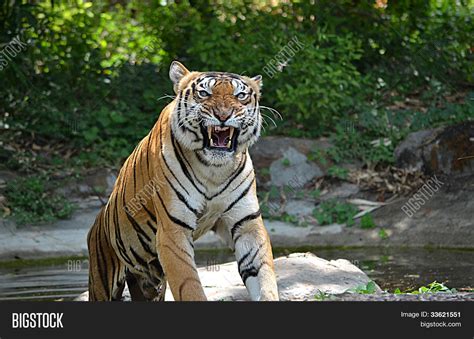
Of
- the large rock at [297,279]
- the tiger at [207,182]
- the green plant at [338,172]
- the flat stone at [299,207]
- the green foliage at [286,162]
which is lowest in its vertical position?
the large rock at [297,279]

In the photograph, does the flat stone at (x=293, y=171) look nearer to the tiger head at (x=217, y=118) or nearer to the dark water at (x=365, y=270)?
the dark water at (x=365, y=270)

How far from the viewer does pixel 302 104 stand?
447 inches

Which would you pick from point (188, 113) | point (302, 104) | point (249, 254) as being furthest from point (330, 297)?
point (302, 104)

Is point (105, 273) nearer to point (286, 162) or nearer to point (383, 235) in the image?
point (383, 235)

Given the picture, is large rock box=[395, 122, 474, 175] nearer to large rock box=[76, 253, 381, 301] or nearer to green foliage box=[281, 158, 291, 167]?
green foliage box=[281, 158, 291, 167]

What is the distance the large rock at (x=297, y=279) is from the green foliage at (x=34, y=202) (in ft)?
9.46

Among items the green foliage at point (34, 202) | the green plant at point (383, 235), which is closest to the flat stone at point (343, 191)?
the green plant at point (383, 235)

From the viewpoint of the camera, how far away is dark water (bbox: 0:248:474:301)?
7.60 meters

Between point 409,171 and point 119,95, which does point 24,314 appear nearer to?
point 409,171

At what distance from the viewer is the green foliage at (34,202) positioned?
32.4 ft

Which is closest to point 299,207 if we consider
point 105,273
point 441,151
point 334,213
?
point 334,213

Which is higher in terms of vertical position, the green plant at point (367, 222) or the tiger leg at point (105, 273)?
the green plant at point (367, 222)

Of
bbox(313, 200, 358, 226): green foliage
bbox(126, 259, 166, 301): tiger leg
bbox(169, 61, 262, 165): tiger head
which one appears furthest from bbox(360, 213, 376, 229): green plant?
bbox(169, 61, 262, 165): tiger head

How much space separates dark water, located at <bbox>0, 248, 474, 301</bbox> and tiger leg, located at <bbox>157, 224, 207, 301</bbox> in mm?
1986
